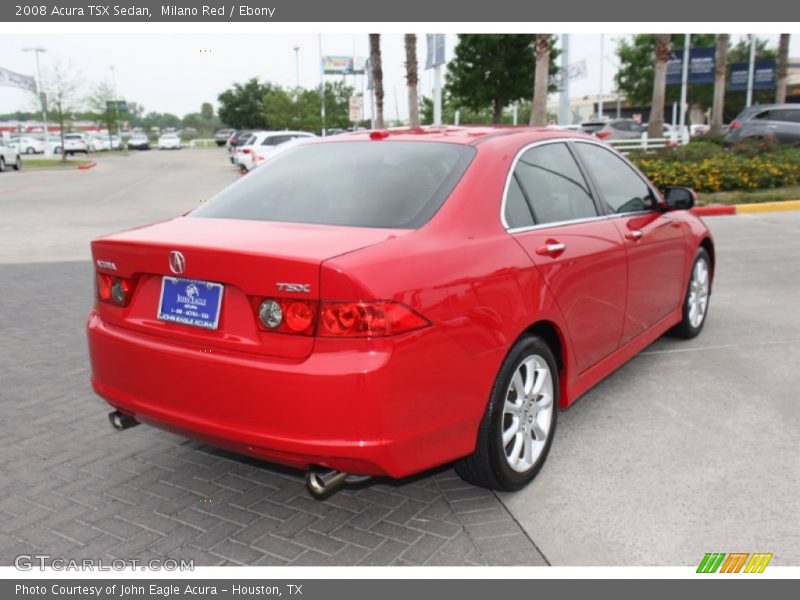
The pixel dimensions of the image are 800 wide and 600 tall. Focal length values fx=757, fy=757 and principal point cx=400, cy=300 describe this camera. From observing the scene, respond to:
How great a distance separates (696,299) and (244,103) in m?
89.6

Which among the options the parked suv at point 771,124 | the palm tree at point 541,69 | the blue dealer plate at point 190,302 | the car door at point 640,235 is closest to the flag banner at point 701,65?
the parked suv at point 771,124

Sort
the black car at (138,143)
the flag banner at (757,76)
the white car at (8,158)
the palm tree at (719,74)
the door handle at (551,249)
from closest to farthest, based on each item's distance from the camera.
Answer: the door handle at (551,249), the palm tree at (719,74), the white car at (8,158), the flag banner at (757,76), the black car at (138,143)

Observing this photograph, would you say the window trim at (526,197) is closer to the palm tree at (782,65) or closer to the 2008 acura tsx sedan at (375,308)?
the 2008 acura tsx sedan at (375,308)

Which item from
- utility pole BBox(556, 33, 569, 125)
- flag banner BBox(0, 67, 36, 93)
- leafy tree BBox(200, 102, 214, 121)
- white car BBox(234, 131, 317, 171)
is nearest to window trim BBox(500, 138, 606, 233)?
utility pole BBox(556, 33, 569, 125)

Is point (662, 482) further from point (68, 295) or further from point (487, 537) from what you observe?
point (68, 295)

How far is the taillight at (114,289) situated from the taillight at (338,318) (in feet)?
2.67

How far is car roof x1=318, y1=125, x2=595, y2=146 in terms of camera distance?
12.8 ft

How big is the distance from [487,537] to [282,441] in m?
0.99

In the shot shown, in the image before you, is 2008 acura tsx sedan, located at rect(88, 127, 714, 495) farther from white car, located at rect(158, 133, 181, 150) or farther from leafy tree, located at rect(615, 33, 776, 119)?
white car, located at rect(158, 133, 181, 150)

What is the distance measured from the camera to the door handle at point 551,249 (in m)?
3.67

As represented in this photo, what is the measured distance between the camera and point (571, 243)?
396 centimetres

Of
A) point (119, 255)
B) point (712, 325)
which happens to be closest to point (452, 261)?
point (119, 255)

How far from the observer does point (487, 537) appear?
3.19 meters

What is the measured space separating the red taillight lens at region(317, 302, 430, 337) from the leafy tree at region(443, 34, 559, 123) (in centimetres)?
3357
